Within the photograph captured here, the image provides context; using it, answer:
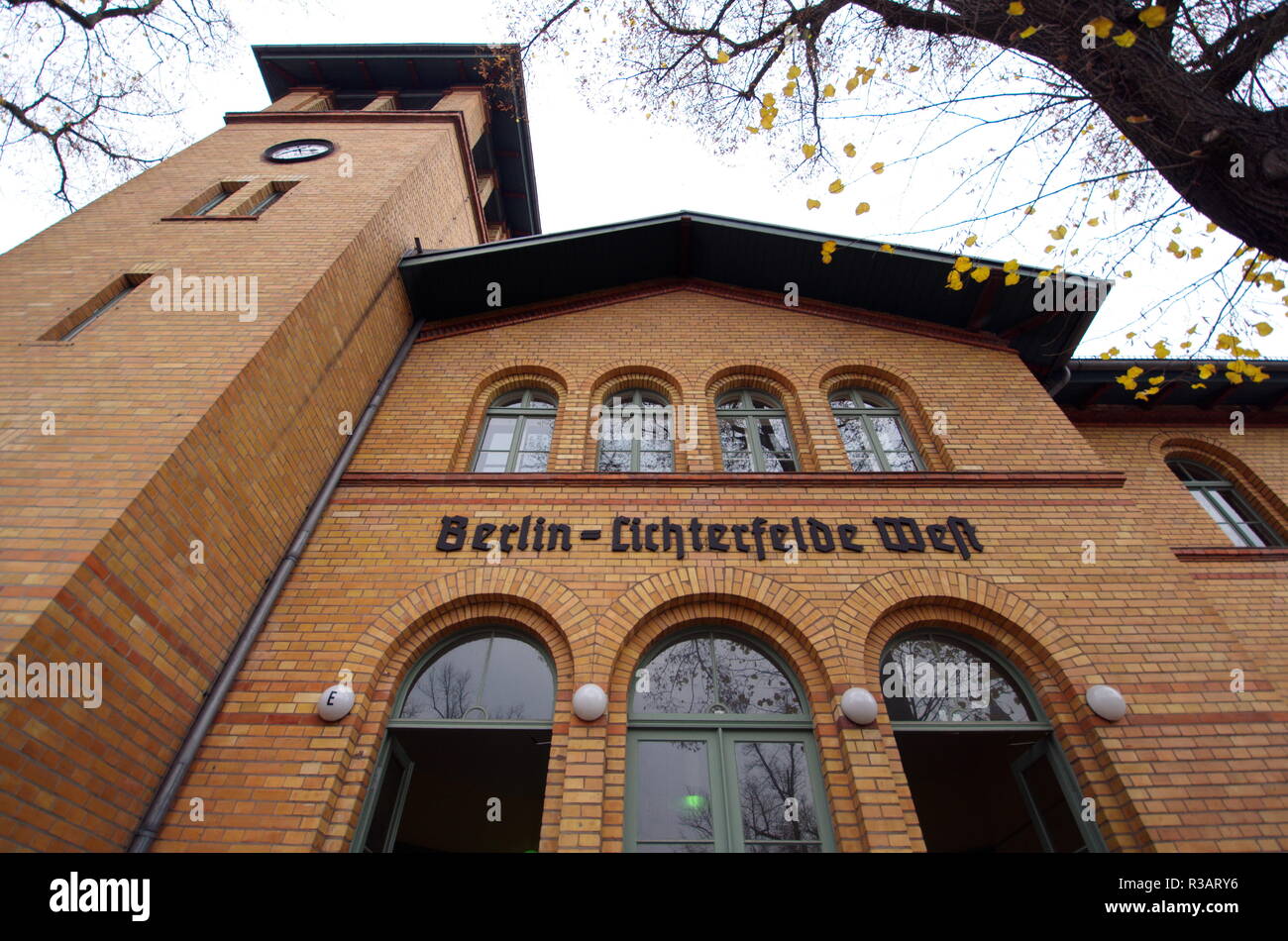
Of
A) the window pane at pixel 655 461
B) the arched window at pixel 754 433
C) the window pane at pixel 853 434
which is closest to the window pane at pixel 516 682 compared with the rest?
the window pane at pixel 655 461

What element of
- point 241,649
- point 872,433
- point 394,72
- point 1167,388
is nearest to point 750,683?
point 872,433


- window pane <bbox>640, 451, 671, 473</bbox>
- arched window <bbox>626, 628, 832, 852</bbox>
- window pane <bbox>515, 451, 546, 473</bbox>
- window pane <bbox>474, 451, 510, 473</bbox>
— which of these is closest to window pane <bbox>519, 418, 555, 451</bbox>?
window pane <bbox>515, 451, 546, 473</bbox>

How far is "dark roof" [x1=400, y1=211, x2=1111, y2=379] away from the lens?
27.1 ft

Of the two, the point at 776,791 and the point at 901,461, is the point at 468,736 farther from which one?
the point at 901,461

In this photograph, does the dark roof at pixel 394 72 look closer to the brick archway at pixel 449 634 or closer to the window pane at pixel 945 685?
the brick archway at pixel 449 634

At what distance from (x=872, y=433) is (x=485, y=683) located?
5134 mm

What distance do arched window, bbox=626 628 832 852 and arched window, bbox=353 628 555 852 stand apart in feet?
2.92

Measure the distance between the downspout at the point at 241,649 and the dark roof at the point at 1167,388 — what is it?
9.37 m

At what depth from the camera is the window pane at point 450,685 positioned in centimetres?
518

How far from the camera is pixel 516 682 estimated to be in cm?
529

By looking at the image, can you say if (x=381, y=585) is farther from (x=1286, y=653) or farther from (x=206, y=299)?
(x=1286, y=653)

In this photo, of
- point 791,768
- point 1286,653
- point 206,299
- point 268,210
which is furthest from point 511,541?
point 1286,653

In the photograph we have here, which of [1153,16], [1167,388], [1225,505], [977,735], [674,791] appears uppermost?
[1167,388]

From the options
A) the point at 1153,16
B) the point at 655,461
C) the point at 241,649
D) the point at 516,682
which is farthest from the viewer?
the point at 655,461
